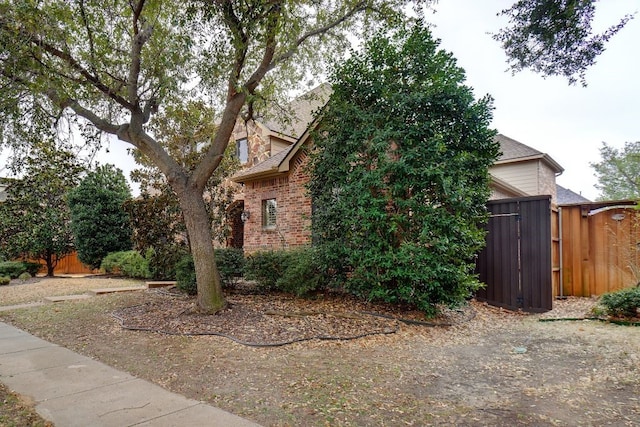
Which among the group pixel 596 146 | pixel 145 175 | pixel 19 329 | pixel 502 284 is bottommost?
pixel 19 329

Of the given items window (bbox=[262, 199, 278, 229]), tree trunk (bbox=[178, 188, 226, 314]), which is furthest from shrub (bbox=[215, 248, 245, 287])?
window (bbox=[262, 199, 278, 229])

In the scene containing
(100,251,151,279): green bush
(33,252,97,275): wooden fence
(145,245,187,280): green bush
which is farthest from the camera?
(33,252,97,275): wooden fence

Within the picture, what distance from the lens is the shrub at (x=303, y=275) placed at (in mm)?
7816

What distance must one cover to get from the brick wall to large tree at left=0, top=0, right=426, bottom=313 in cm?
342

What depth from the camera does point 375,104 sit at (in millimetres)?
7402

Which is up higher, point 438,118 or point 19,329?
point 438,118

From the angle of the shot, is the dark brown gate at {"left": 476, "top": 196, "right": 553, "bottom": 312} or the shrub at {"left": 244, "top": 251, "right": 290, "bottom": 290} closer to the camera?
the dark brown gate at {"left": 476, "top": 196, "right": 553, "bottom": 312}

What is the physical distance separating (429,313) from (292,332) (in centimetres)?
238

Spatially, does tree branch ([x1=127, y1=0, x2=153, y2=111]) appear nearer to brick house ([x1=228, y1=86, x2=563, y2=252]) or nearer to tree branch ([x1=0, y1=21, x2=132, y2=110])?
tree branch ([x1=0, y1=21, x2=132, y2=110])

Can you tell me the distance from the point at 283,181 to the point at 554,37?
7.73m

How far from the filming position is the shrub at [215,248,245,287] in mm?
9133

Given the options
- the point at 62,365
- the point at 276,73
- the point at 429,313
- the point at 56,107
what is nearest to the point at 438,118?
the point at 429,313

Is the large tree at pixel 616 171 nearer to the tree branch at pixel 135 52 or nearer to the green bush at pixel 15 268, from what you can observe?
the tree branch at pixel 135 52

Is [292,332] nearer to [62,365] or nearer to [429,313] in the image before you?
[429,313]
